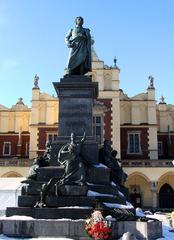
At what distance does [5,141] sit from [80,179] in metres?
32.0

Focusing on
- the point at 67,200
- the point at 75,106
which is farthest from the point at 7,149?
the point at 67,200

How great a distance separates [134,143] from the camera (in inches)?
1537

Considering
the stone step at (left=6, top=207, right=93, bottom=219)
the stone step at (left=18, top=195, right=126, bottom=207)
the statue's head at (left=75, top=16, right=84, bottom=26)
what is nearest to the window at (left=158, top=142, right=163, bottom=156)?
the statue's head at (left=75, top=16, right=84, bottom=26)

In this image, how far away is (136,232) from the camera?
8.62 metres

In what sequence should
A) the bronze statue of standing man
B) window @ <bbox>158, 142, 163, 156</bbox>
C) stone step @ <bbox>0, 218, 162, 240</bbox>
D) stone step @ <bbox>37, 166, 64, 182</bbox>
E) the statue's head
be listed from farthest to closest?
window @ <bbox>158, 142, 163, 156</bbox> < the statue's head < the bronze statue of standing man < stone step @ <bbox>37, 166, 64, 182</bbox> < stone step @ <bbox>0, 218, 162, 240</bbox>

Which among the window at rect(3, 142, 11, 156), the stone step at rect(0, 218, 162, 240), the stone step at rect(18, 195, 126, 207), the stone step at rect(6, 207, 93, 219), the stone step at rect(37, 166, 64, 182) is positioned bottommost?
the stone step at rect(0, 218, 162, 240)

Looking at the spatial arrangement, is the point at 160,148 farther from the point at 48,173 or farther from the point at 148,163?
the point at 48,173

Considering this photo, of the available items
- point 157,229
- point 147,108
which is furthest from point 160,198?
point 157,229

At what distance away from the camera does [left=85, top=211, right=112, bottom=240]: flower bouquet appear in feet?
25.6

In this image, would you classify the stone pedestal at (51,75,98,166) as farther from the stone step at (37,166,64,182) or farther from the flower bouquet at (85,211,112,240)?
the flower bouquet at (85,211,112,240)

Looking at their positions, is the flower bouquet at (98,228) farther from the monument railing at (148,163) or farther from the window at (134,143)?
the window at (134,143)

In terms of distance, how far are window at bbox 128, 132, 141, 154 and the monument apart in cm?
2650

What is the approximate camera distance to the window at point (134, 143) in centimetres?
3853

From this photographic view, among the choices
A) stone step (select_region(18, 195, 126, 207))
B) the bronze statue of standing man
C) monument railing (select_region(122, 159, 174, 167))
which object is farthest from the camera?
monument railing (select_region(122, 159, 174, 167))
